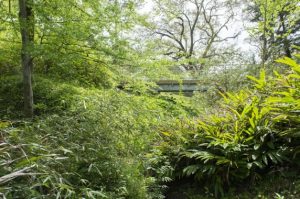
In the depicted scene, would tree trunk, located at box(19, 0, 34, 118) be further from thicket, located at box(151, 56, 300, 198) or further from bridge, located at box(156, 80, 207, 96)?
bridge, located at box(156, 80, 207, 96)

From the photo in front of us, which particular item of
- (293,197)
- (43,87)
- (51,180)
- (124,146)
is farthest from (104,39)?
(293,197)

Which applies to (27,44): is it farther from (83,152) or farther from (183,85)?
(183,85)

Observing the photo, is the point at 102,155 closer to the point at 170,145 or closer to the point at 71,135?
the point at 71,135

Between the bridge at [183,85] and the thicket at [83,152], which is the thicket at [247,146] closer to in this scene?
the thicket at [83,152]

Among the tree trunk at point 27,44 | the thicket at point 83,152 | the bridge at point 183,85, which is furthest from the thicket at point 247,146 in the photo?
the bridge at point 183,85

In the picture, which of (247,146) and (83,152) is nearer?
(83,152)

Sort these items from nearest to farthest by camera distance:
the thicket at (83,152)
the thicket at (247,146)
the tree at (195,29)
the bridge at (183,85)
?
1. the thicket at (83,152)
2. the thicket at (247,146)
3. the bridge at (183,85)
4. the tree at (195,29)

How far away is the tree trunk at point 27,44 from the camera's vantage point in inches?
128

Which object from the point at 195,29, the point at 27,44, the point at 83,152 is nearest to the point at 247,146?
the point at 83,152

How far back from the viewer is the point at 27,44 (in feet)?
10.7

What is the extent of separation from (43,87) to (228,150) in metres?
2.39

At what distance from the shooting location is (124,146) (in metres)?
2.75

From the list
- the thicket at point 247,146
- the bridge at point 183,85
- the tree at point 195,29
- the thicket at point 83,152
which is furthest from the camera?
the tree at point 195,29

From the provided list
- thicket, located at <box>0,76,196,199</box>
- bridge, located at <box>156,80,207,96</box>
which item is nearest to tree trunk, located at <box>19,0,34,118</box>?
thicket, located at <box>0,76,196,199</box>
